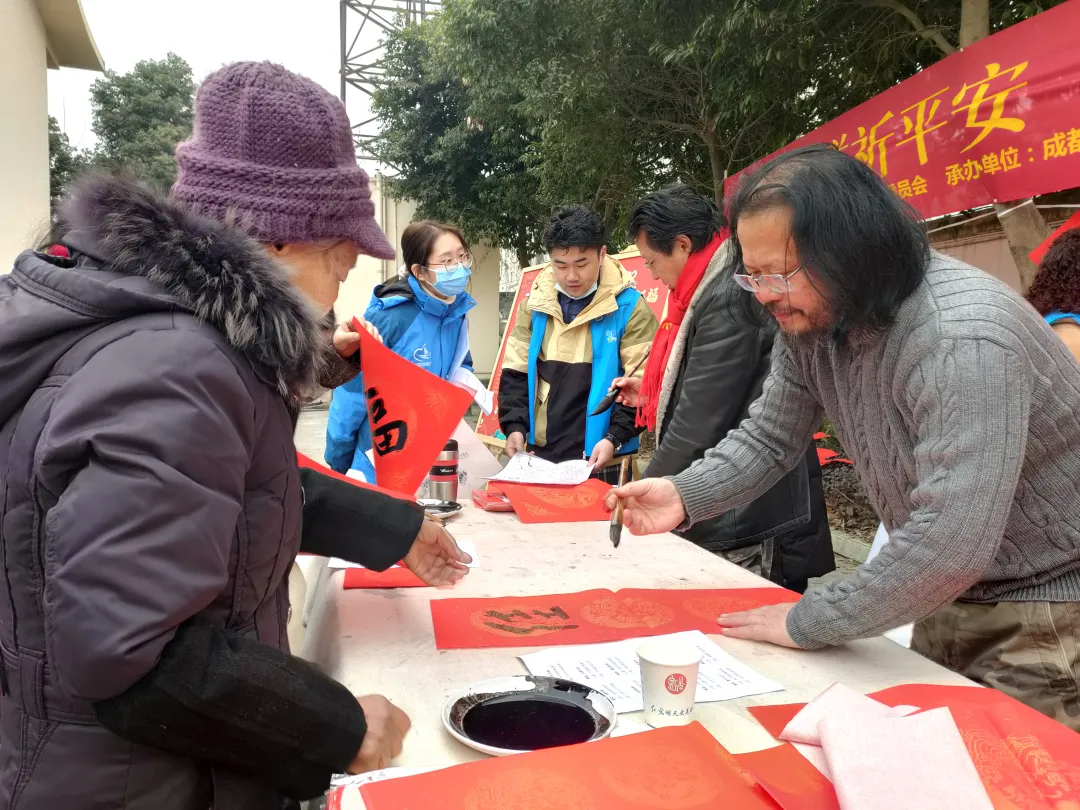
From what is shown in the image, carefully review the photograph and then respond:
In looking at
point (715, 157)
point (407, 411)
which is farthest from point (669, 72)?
point (407, 411)

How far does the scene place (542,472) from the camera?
2.61 meters

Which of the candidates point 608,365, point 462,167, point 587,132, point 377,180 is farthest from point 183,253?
point 377,180

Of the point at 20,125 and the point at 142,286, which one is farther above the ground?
the point at 20,125

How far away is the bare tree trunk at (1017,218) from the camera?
4.04 m

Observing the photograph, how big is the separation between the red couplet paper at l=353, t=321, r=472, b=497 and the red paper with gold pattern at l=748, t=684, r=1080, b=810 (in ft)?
3.46

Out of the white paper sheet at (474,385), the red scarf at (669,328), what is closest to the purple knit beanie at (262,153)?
the white paper sheet at (474,385)

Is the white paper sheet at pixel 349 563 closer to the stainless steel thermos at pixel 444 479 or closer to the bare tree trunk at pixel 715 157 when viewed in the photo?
the stainless steel thermos at pixel 444 479

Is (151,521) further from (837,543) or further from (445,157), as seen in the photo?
(445,157)

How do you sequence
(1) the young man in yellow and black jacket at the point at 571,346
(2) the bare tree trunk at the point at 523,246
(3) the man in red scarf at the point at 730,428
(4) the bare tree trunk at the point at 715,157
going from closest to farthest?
(3) the man in red scarf at the point at 730,428
(1) the young man in yellow and black jacket at the point at 571,346
(4) the bare tree trunk at the point at 715,157
(2) the bare tree trunk at the point at 523,246

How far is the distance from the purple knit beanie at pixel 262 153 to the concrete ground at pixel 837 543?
0.58m

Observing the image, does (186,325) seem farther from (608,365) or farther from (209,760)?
(608,365)

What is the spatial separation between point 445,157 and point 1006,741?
1272 cm

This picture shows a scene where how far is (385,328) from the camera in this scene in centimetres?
290

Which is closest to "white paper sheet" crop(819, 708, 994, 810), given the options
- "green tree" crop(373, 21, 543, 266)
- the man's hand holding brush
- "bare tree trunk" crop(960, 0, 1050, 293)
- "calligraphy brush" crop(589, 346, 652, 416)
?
the man's hand holding brush
